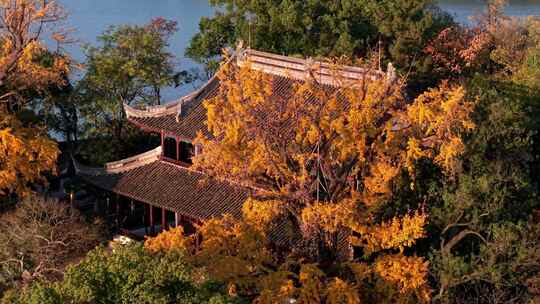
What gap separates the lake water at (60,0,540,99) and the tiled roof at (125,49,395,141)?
93.9ft

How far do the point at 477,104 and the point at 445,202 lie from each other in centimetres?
333

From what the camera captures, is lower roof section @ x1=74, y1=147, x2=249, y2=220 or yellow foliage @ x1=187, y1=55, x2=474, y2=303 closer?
yellow foliage @ x1=187, y1=55, x2=474, y2=303

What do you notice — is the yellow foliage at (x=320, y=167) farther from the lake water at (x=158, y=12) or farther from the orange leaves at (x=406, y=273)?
the lake water at (x=158, y=12)

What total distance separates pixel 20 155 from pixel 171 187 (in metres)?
4.50

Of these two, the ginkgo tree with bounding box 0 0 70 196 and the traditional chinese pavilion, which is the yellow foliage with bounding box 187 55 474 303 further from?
the ginkgo tree with bounding box 0 0 70 196

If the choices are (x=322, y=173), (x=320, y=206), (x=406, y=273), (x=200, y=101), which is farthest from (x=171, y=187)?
(x=406, y=273)

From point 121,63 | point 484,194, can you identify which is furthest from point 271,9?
point 484,194

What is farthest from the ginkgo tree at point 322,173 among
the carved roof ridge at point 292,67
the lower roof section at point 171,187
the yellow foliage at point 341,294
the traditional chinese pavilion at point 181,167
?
the traditional chinese pavilion at point 181,167

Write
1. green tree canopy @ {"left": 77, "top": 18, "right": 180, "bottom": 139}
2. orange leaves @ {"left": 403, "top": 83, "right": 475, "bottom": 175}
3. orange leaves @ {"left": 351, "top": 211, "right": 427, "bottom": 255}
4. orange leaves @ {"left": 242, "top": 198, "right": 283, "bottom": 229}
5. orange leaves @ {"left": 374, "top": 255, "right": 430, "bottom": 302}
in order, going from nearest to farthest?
orange leaves @ {"left": 403, "top": 83, "right": 475, "bottom": 175}
orange leaves @ {"left": 351, "top": 211, "right": 427, "bottom": 255}
orange leaves @ {"left": 374, "top": 255, "right": 430, "bottom": 302}
orange leaves @ {"left": 242, "top": 198, "right": 283, "bottom": 229}
green tree canopy @ {"left": 77, "top": 18, "right": 180, "bottom": 139}

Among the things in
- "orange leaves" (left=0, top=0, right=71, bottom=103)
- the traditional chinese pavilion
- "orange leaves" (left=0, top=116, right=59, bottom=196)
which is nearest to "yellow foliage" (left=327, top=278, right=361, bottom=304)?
the traditional chinese pavilion

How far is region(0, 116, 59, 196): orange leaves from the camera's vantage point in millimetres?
24266

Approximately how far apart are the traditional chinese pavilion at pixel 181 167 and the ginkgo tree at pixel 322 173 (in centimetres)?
398

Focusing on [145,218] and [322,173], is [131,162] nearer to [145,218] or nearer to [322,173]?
[145,218]

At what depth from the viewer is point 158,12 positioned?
6719cm
